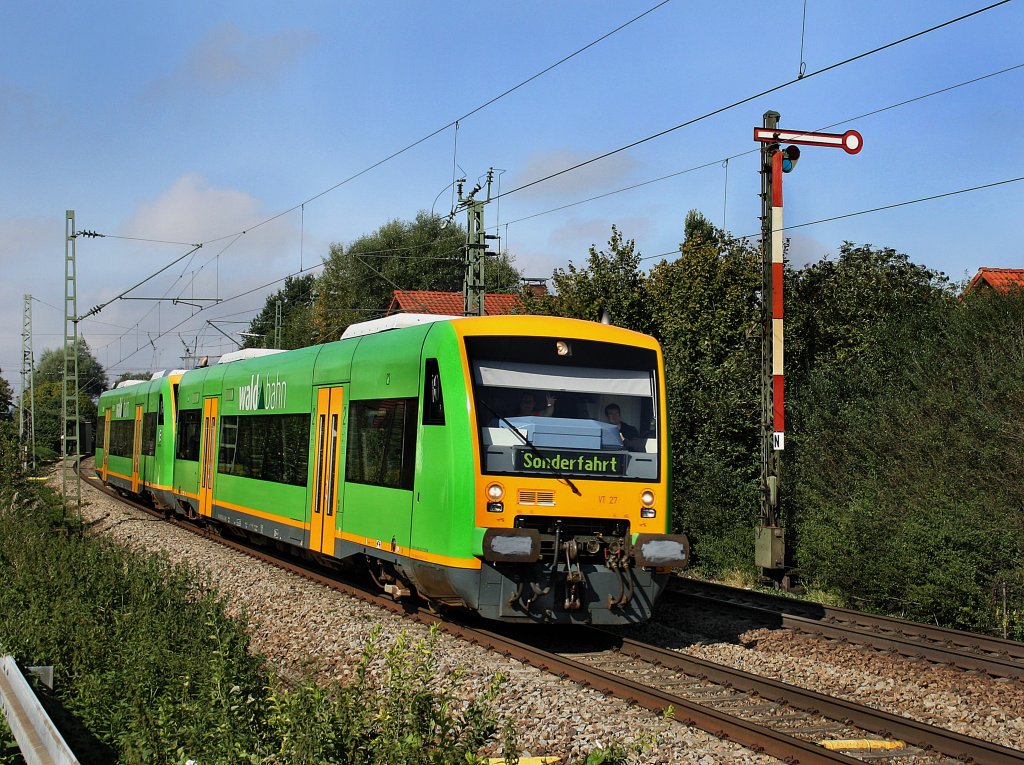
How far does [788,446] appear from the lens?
59.5ft

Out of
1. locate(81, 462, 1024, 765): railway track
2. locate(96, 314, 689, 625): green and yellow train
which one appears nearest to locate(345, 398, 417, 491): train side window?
locate(96, 314, 689, 625): green and yellow train

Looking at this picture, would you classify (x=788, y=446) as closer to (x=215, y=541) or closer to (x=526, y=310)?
(x=526, y=310)

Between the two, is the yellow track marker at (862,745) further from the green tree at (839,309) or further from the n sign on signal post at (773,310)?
the green tree at (839,309)

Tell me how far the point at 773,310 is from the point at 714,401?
344cm

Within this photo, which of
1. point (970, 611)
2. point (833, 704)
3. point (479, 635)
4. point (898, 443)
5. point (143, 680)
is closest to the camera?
point (143, 680)

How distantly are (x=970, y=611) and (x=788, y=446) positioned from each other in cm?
629

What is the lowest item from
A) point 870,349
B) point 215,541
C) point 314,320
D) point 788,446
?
point 215,541

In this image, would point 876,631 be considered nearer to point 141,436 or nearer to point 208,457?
point 208,457

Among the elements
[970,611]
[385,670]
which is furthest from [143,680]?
[970,611]

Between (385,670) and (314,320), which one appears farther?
(314,320)

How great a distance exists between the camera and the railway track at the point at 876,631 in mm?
9688

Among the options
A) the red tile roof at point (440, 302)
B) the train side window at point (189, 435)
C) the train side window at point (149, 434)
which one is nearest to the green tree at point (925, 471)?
the train side window at point (189, 435)

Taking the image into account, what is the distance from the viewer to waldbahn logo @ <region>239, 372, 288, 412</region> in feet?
50.4

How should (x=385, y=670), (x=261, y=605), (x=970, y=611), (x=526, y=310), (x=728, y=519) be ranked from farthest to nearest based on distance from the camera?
(x=526, y=310)
(x=728, y=519)
(x=261, y=605)
(x=970, y=611)
(x=385, y=670)
